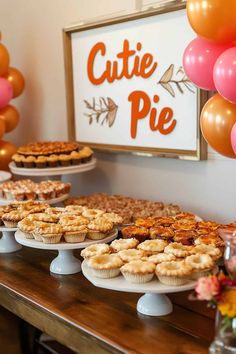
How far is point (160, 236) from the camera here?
1.54m

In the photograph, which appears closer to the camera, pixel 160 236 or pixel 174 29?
pixel 160 236

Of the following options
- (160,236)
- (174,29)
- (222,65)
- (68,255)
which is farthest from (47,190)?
(222,65)

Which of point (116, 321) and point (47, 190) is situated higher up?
point (47, 190)

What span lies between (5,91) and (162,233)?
4.72ft

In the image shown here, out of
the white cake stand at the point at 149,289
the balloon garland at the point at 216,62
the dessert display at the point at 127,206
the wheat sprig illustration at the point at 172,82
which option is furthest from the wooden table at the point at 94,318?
the wheat sprig illustration at the point at 172,82

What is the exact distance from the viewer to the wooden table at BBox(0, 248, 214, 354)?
117 centimetres

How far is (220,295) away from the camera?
0.99 m

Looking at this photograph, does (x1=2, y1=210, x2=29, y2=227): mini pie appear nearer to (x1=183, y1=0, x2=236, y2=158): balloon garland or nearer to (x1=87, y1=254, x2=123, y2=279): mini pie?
(x1=87, y1=254, x2=123, y2=279): mini pie

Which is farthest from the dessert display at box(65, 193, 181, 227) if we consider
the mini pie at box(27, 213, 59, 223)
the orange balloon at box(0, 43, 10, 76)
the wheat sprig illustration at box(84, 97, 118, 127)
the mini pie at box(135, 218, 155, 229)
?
the orange balloon at box(0, 43, 10, 76)

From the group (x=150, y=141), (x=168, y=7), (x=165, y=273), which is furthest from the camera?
(x=150, y=141)

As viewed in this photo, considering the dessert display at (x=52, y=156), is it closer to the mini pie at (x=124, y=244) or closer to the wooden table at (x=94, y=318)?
the wooden table at (x=94, y=318)

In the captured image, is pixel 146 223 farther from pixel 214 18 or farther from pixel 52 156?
pixel 52 156

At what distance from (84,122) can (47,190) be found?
630mm

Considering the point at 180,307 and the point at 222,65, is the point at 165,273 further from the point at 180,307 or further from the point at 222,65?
the point at 222,65
